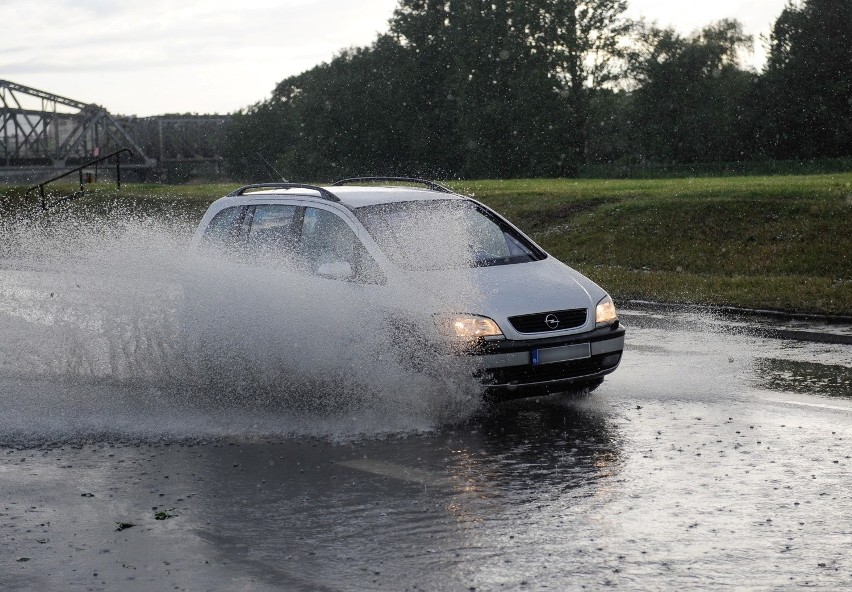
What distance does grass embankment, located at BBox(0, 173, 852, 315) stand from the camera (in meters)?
17.4

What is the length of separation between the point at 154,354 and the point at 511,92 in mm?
75125

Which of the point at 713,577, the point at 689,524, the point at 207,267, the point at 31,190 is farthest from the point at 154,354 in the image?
the point at 31,190

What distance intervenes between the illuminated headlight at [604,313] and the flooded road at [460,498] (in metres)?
0.64

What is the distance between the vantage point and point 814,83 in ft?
246

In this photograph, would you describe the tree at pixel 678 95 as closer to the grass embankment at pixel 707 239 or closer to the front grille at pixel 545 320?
the grass embankment at pixel 707 239

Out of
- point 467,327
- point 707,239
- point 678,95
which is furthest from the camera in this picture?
point 678,95

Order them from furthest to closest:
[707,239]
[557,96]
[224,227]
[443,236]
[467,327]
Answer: [557,96] < [707,239] < [224,227] < [443,236] < [467,327]

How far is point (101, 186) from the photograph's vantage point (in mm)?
46531

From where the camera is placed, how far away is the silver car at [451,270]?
8727 mm

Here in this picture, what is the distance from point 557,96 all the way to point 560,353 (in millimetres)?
75587

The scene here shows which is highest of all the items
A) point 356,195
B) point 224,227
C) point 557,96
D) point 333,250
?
point 557,96

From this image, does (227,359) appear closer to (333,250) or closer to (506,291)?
(333,250)

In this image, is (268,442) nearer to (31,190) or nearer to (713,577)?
(713,577)

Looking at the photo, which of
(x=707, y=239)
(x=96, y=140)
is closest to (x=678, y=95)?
(x=96, y=140)
